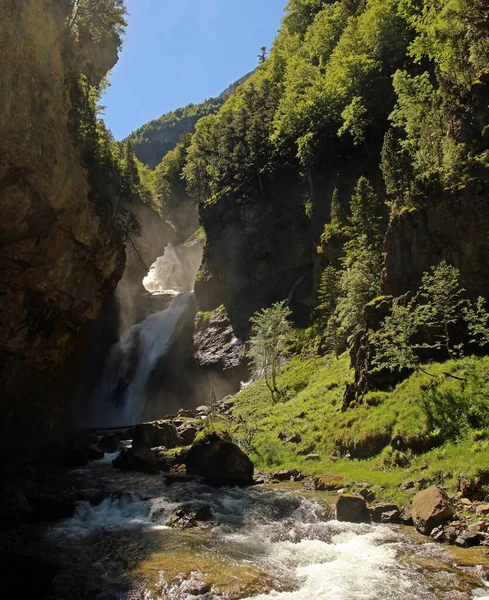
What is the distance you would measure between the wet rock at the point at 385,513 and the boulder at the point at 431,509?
0.88 m

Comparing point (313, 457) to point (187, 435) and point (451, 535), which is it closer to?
point (451, 535)

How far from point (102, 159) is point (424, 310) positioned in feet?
101

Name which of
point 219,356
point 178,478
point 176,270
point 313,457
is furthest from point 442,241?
point 176,270

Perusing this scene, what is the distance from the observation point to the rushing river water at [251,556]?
11.1 meters

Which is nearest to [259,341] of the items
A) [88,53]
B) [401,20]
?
[88,53]

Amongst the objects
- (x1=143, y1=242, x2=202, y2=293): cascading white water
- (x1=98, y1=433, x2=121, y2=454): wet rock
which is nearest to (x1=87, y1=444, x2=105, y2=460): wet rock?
(x1=98, y1=433, x2=121, y2=454): wet rock

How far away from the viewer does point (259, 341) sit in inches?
1650

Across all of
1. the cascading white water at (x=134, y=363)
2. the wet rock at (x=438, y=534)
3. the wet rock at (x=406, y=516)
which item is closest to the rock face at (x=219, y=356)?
the cascading white water at (x=134, y=363)

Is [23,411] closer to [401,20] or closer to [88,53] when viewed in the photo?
[88,53]

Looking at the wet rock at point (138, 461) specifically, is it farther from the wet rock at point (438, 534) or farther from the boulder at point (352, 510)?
the wet rock at point (438, 534)

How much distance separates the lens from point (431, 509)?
14.4 metres

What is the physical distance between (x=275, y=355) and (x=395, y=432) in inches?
827

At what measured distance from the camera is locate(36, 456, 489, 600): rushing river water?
36.5 feet

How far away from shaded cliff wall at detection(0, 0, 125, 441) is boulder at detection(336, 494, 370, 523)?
23.3 metres
